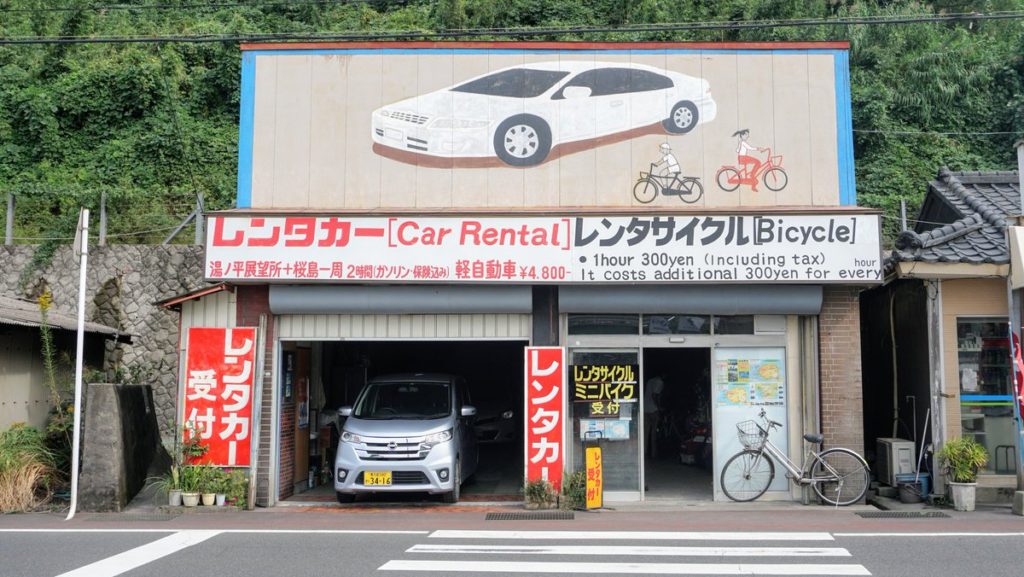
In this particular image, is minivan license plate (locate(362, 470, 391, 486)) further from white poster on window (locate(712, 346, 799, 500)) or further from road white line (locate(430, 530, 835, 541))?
white poster on window (locate(712, 346, 799, 500))

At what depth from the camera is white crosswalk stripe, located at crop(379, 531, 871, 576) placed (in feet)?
25.6

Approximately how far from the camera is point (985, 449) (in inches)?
492

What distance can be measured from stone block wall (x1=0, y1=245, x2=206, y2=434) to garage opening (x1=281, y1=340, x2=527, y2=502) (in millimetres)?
3736

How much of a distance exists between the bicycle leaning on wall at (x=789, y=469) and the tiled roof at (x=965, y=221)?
9.64 ft

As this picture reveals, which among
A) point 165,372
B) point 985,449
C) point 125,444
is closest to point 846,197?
point 985,449

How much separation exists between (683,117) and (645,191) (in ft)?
4.15

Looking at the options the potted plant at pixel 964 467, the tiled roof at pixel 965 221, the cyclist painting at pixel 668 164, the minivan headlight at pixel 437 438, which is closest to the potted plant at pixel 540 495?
the minivan headlight at pixel 437 438

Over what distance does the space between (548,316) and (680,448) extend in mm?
6142

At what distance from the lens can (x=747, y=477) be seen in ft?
40.8

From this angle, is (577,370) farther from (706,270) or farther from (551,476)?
(706,270)

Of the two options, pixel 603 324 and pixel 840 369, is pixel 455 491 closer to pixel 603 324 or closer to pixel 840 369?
pixel 603 324

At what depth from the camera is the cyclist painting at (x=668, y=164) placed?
12.7 metres

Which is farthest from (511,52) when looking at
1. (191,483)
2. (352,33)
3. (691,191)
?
(352,33)

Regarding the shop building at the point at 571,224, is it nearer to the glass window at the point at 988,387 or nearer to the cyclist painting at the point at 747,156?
the cyclist painting at the point at 747,156
